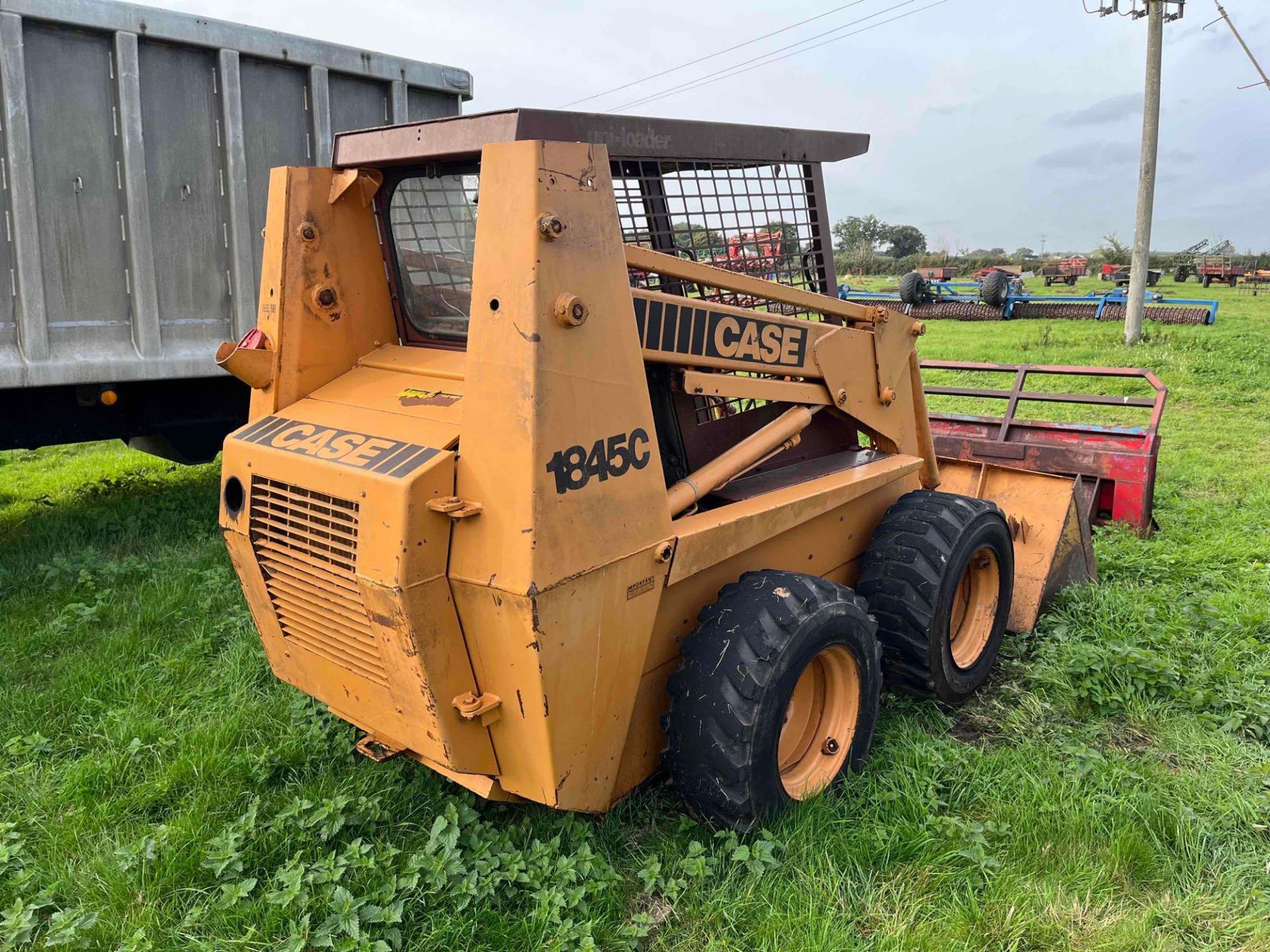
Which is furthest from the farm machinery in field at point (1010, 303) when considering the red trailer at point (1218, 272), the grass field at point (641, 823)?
the grass field at point (641, 823)

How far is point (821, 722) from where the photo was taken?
10.2ft

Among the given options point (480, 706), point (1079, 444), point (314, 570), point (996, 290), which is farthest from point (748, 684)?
point (996, 290)

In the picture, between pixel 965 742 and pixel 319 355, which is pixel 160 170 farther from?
pixel 965 742

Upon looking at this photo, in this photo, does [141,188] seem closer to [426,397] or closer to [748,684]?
[426,397]

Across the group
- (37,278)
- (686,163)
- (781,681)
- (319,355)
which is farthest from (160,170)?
(781,681)

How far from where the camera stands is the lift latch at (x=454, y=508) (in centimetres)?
229

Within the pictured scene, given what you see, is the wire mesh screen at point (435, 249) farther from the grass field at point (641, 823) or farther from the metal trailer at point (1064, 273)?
the metal trailer at point (1064, 273)

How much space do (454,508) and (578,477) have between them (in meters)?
0.31

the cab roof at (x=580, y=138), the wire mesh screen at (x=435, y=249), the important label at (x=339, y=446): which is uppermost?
the cab roof at (x=580, y=138)

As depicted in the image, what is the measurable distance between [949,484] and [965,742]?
1823mm

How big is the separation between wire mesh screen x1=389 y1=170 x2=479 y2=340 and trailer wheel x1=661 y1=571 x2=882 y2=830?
1.23m

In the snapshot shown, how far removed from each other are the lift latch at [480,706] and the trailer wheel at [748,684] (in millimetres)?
519

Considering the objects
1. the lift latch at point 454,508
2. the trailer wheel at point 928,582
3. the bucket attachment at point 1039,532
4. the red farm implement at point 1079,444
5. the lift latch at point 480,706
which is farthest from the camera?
the red farm implement at point 1079,444

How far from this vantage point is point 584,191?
7.65 feet
